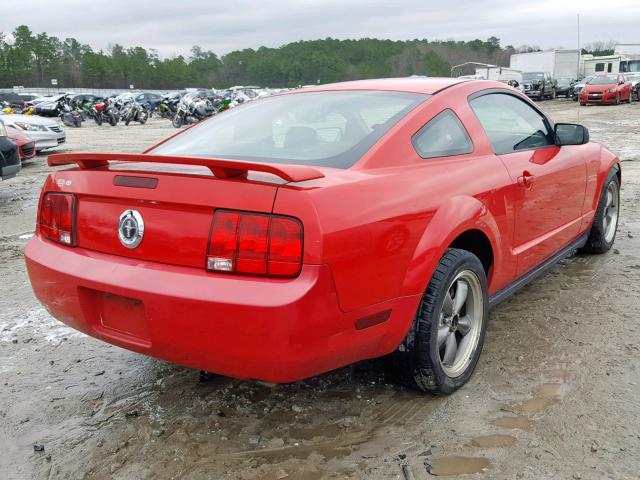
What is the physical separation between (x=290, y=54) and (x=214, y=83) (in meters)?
17.8

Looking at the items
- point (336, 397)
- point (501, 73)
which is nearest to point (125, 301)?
point (336, 397)

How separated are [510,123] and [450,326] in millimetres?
1423

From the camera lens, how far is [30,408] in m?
2.88

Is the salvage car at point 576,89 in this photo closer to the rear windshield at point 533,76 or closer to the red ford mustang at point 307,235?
the rear windshield at point 533,76

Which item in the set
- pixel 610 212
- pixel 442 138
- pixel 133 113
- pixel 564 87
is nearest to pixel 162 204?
pixel 442 138

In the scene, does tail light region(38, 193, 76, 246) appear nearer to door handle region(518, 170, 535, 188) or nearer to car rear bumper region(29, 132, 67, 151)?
door handle region(518, 170, 535, 188)

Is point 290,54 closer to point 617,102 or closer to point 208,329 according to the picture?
point 617,102

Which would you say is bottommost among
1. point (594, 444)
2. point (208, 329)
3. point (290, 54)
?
point (594, 444)

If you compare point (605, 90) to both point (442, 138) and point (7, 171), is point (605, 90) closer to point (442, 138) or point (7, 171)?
point (7, 171)

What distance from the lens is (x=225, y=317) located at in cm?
215

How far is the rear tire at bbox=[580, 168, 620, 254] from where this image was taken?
4.69m

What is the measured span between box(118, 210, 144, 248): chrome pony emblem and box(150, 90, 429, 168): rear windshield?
0.61m

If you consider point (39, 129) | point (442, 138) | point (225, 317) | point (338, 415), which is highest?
point (442, 138)

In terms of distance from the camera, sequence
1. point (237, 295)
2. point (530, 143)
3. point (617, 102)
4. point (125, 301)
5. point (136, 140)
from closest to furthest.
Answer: point (237, 295), point (125, 301), point (530, 143), point (136, 140), point (617, 102)
